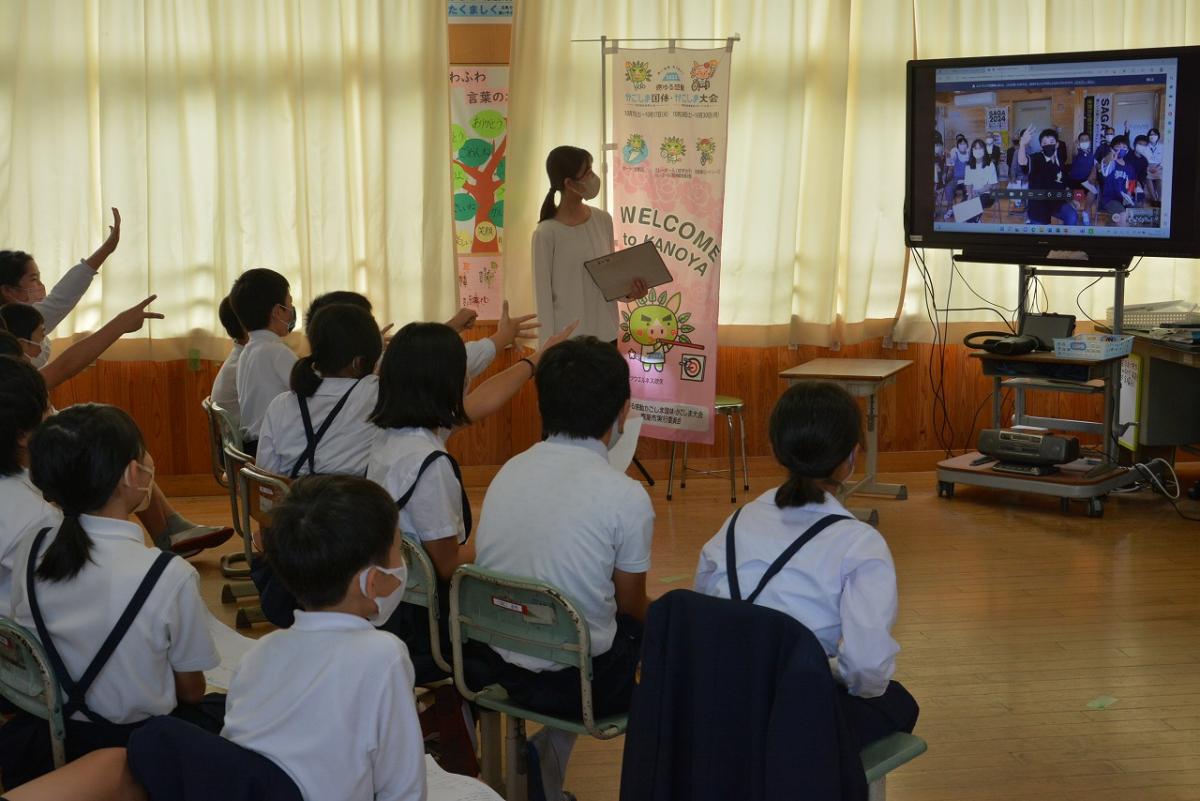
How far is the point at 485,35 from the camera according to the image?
20.0 ft

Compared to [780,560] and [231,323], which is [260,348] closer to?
[231,323]

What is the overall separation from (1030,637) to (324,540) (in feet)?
9.47

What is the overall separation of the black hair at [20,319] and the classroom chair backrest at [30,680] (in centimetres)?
196

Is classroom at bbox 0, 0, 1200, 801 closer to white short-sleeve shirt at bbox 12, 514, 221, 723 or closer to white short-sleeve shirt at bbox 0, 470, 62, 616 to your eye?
white short-sleeve shirt at bbox 0, 470, 62, 616

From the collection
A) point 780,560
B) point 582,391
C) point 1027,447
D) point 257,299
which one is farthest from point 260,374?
point 1027,447

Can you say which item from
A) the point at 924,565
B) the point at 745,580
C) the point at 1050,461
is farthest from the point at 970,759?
the point at 1050,461

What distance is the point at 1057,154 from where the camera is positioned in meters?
5.55

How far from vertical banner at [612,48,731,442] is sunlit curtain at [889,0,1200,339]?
1115 millimetres

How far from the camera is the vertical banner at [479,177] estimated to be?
611 cm

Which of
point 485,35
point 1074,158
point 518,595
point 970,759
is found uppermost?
point 485,35

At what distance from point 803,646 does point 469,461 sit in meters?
4.61

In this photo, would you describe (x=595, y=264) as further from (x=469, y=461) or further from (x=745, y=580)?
(x=745, y=580)

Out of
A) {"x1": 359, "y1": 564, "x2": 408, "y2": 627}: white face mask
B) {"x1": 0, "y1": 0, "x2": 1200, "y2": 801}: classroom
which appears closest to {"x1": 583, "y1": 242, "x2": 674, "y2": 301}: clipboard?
{"x1": 0, "y1": 0, "x2": 1200, "y2": 801}: classroom

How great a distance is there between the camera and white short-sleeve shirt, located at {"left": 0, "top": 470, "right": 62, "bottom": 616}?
2541 mm
